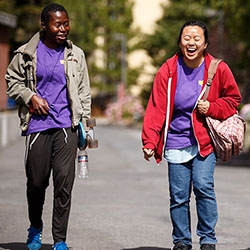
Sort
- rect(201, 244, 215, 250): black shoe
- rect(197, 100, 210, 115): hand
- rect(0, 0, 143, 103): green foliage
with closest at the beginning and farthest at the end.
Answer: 1. rect(197, 100, 210, 115): hand
2. rect(201, 244, 215, 250): black shoe
3. rect(0, 0, 143, 103): green foliage

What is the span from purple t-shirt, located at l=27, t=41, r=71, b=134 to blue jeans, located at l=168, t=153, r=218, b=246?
0.83m

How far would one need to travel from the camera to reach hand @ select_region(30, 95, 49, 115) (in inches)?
259

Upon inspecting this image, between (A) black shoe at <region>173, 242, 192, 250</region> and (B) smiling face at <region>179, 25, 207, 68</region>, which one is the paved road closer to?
(A) black shoe at <region>173, 242, 192, 250</region>

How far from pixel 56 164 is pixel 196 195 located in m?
0.99

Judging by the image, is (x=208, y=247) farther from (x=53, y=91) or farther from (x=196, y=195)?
(x=53, y=91)

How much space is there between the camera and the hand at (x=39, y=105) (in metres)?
6.58

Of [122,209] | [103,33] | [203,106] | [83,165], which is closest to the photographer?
[203,106]

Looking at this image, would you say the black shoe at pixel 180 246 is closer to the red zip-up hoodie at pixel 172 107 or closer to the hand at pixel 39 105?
the red zip-up hoodie at pixel 172 107

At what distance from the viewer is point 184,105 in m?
6.49

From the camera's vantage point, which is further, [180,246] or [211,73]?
[180,246]

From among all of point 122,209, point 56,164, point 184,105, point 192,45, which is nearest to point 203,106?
point 184,105

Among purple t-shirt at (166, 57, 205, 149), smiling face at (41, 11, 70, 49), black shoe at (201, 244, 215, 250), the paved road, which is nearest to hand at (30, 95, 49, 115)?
smiling face at (41, 11, 70, 49)

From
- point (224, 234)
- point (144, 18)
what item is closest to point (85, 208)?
point (224, 234)

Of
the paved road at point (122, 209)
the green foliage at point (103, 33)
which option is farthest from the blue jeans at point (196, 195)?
the green foliage at point (103, 33)
